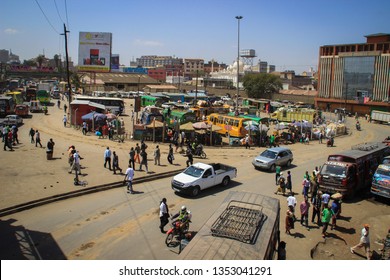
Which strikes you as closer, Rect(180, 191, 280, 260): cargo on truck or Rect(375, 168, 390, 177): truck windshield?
Rect(180, 191, 280, 260): cargo on truck

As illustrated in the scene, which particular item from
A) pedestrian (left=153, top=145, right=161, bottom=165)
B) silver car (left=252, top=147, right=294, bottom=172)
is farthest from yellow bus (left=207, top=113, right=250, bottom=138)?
pedestrian (left=153, top=145, right=161, bottom=165)

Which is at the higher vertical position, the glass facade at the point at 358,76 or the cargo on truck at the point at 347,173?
the glass facade at the point at 358,76

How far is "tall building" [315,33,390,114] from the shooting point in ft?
238

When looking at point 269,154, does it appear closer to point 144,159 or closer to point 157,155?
point 157,155

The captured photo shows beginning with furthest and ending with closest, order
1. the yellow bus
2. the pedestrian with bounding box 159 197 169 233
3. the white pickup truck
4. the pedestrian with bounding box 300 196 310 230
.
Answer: the yellow bus < the white pickup truck < the pedestrian with bounding box 300 196 310 230 < the pedestrian with bounding box 159 197 169 233

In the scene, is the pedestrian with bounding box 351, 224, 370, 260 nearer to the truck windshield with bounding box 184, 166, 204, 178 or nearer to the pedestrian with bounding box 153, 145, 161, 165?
the truck windshield with bounding box 184, 166, 204, 178

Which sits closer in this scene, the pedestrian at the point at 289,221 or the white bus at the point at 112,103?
the pedestrian at the point at 289,221

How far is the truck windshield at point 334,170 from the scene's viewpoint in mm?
17438

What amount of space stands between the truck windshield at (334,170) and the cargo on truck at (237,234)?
8.49m

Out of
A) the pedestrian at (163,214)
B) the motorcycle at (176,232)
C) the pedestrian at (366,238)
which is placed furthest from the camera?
the pedestrian at (163,214)

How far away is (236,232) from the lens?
8.12 m

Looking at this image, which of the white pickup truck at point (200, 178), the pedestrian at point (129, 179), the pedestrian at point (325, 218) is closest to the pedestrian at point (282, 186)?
the white pickup truck at point (200, 178)

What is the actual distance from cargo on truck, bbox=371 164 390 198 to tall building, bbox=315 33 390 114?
6008cm

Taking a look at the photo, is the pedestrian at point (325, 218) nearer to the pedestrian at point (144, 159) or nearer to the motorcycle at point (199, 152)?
the pedestrian at point (144, 159)
